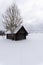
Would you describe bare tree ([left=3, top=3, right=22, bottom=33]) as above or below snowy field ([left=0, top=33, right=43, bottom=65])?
above

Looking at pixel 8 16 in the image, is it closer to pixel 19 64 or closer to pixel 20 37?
pixel 20 37

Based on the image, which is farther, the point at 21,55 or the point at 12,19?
the point at 12,19

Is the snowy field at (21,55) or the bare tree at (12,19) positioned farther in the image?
the bare tree at (12,19)

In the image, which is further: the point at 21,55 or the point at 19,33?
the point at 19,33

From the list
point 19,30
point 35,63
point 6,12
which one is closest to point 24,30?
point 19,30

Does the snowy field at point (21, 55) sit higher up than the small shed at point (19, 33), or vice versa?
the small shed at point (19, 33)

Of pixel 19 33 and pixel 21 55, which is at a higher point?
pixel 19 33

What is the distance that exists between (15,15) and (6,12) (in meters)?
3.33

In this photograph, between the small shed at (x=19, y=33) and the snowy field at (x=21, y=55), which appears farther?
the small shed at (x=19, y=33)

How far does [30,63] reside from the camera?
7.00 m

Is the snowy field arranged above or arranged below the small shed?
below

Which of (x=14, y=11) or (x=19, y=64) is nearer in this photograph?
(x=19, y=64)

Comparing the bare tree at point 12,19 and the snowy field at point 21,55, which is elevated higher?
the bare tree at point 12,19

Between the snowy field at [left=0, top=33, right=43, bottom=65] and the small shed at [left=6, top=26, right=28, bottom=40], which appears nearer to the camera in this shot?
the snowy field at [left=0, top=33, right=43, bottom=65]
